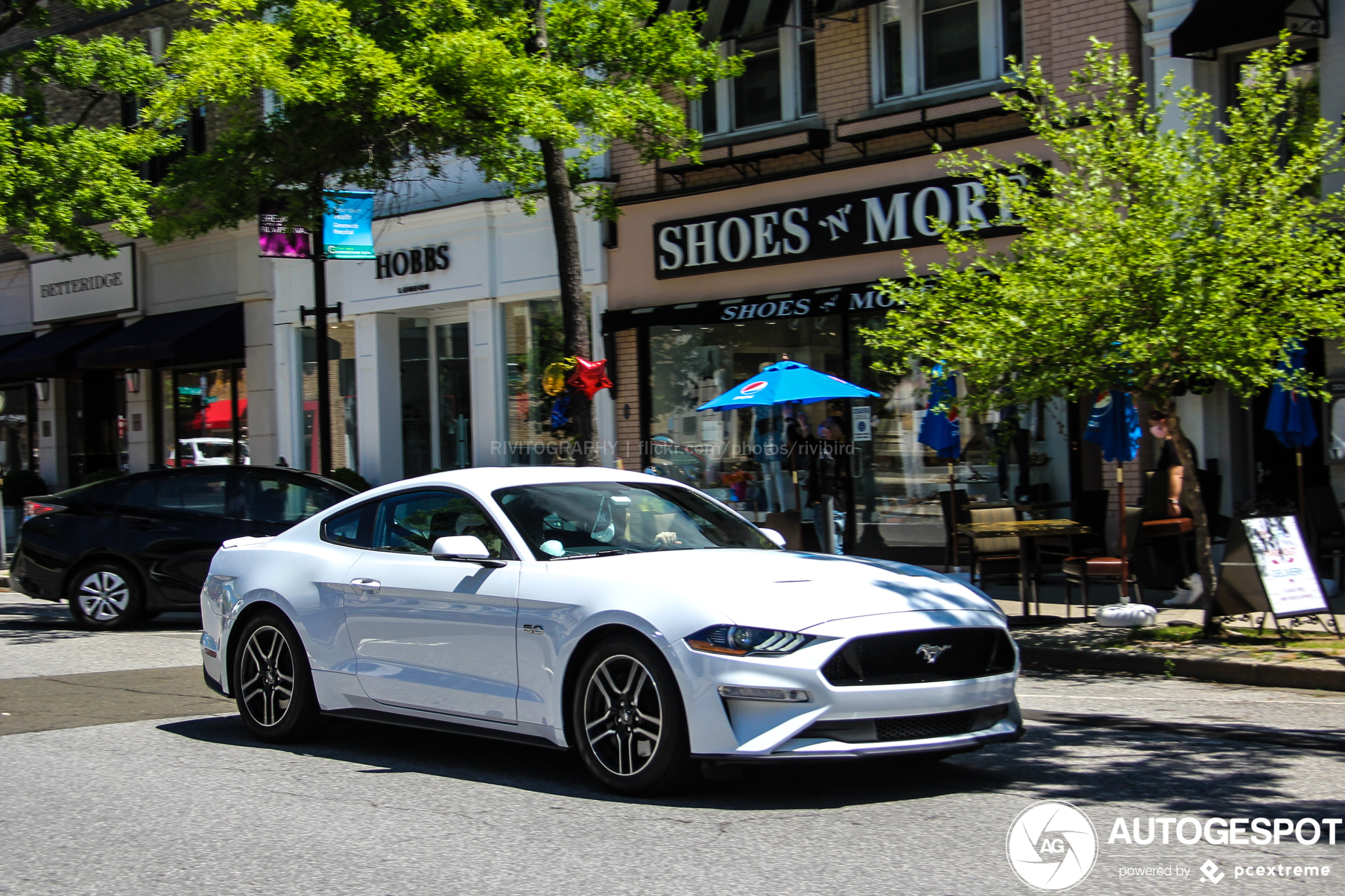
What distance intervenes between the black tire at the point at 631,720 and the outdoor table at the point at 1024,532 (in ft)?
21.2

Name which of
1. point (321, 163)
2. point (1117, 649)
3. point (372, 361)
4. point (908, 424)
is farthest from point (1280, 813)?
point (372, 361)

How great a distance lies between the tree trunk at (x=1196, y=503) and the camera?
10.4 metres

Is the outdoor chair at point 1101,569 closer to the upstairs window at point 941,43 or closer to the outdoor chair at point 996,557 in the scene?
the outdoor chair at point 996,557

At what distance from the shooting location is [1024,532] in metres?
11.5

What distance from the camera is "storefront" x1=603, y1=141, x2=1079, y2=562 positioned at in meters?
16.1

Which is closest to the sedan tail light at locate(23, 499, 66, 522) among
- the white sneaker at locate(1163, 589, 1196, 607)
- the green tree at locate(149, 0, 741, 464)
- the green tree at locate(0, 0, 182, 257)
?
the green tree at locate(149, 0, 741, 464)

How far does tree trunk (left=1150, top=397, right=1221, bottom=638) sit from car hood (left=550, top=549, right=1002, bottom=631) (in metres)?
4.74

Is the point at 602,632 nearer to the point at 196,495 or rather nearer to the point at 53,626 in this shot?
the point at 196,495

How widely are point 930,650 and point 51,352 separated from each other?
86.8 ft

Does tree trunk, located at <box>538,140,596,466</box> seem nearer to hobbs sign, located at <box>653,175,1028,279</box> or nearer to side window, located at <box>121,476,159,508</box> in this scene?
hobbs sign, located at <box>653,175,1028,279</box>

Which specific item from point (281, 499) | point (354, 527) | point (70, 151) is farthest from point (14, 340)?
point (354, 527)

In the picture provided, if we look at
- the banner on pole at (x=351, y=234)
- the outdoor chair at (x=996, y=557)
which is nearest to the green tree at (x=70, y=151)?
the banner on pole at (x=351, y=234)

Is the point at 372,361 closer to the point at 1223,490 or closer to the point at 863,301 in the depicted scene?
the point at 863,301

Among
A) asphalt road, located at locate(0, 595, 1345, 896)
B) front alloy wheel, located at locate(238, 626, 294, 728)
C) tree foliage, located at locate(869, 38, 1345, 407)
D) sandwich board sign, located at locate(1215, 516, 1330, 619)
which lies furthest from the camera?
sandwich board sign, located at locate(1215, 516, 1330, 619)
